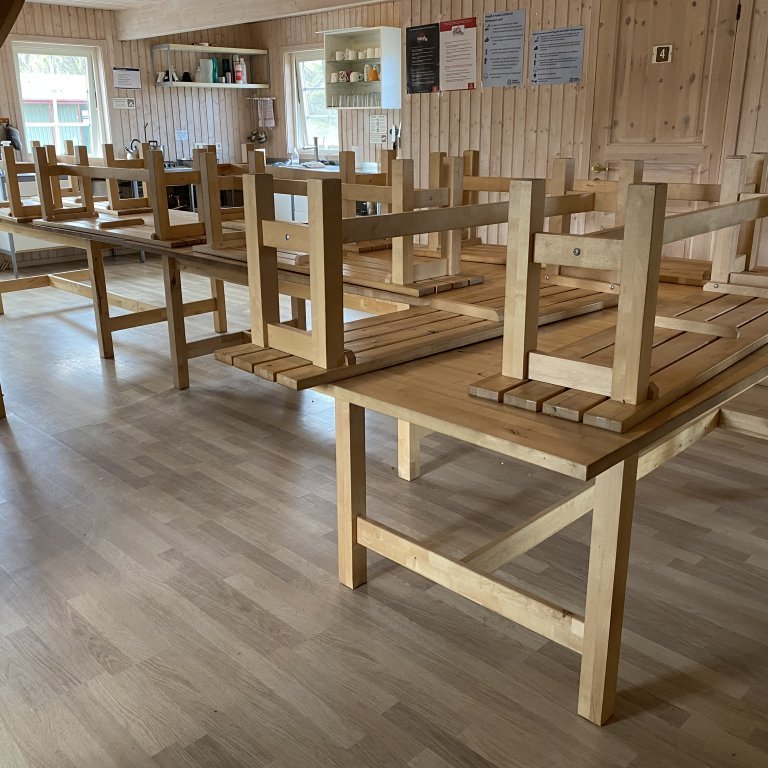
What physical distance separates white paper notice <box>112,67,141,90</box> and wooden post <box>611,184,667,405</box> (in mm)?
7848

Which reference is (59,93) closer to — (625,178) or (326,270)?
(625,178)

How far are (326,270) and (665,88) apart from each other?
129 inches

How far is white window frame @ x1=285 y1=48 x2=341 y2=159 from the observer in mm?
8781

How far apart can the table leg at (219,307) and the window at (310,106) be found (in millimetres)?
4309

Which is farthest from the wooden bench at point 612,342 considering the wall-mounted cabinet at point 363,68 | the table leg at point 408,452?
the wall-mounted cabinet at point 363,68

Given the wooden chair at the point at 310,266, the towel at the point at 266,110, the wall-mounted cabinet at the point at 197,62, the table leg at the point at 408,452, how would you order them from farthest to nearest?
the towel at the point at 266,110 → the wall-mounted cabinet at the point at 197,62 → the table leg at the point at 408,452 → the wooden chair at the point at 310,266

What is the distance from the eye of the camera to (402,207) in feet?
8.17

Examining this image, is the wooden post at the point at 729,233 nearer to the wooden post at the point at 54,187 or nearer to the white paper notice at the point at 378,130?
the wooden post at the point at 54,187

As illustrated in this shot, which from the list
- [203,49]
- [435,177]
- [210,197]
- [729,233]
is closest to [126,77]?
[203,49]

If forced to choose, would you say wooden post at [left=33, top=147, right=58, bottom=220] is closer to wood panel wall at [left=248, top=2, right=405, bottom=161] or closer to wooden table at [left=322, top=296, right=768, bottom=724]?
wooden table at [left=322, top=296, right=768, bottom=724]

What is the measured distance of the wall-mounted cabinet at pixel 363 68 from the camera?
7477 mm

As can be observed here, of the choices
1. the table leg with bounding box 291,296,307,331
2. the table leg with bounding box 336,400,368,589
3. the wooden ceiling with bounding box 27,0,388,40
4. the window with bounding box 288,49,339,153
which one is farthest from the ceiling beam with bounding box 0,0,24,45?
the window with bounding box 288,49,339,153

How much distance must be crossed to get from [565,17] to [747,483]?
3001mm

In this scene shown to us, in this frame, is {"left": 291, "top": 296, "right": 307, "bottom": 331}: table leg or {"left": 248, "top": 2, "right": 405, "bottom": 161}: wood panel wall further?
{"left": 248, "top": 2, "right": 405, "bottom": 161}: wood panel wall
